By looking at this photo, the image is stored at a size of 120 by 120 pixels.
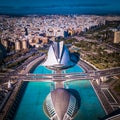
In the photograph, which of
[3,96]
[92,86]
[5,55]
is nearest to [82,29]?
[5,55]

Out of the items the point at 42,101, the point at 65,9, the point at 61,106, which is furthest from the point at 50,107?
the point at 65,9

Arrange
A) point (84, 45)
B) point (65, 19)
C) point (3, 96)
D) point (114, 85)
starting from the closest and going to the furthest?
point (3, 96)
point (114, 85)
point (84, 45)
point (65, 19)

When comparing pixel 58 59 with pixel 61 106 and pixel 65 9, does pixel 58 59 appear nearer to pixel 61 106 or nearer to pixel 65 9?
pixel 61 106

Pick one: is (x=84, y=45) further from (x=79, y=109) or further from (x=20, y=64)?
(x=79, y=109)

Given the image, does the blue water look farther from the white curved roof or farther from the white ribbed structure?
the white ribbed structure

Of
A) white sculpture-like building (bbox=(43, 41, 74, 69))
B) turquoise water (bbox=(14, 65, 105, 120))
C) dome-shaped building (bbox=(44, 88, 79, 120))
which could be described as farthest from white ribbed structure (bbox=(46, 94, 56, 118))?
white sculpture-like building (bbox=(43, 41, 74, 69))

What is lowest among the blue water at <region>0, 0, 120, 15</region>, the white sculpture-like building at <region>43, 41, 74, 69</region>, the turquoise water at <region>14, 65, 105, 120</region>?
the turquoise water at <region>14, 65, 105, 120</region>
